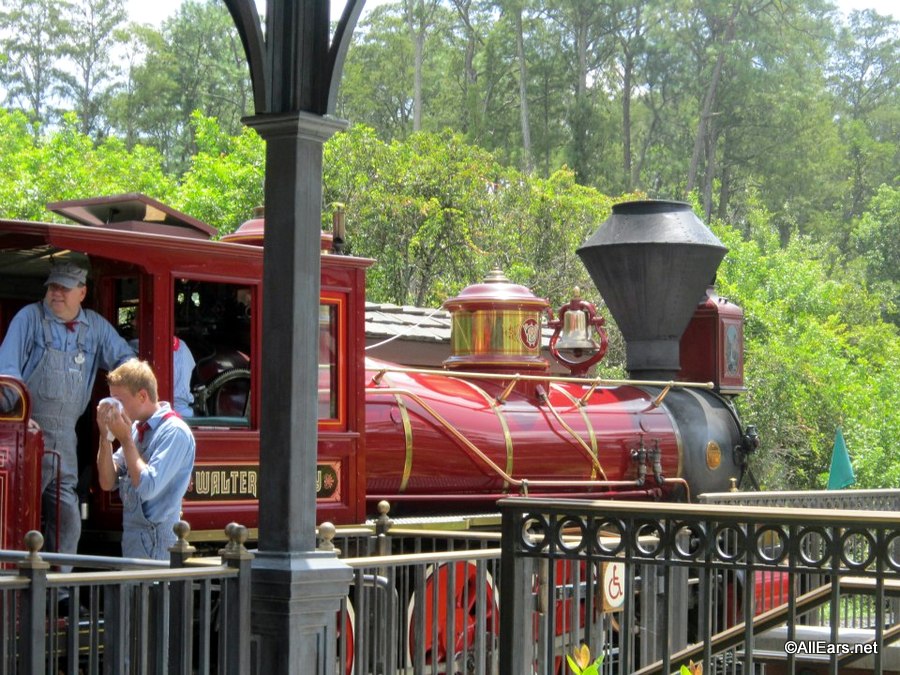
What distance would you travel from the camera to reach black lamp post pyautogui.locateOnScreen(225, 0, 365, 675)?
4.70 m

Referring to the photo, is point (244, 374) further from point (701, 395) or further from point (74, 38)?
point (74, 38)

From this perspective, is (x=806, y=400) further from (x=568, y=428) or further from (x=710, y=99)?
(x=710, y=99)

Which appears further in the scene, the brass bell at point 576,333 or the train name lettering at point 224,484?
the brass bell at point 576,333

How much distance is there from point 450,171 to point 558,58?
2459 cm

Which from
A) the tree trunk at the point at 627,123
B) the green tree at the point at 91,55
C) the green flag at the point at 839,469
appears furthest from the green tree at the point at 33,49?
the green flag at the point at 839,469

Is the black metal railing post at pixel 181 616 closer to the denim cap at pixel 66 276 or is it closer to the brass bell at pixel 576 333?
the denim cap at pixel 66 276

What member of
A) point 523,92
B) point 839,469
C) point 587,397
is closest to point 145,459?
point 587,397

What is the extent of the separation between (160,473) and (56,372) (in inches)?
39.0

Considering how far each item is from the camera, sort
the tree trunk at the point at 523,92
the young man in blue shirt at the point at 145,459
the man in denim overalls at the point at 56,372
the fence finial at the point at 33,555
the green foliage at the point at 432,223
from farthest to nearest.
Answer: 1. the tree trunk at the point at 523,92
2. the green foliage at the point at 432,223
3. the man in denim overalls at the point at 56,372
4. the young man in blue shirt at the point at 145,459
5. the fence finial at the point at 33,555

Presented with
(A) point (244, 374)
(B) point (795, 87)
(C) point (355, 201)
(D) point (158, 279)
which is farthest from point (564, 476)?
(B) point (795, 87)

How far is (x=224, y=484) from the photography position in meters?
6.98

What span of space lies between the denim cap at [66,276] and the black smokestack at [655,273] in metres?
5.93

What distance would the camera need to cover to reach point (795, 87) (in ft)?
159

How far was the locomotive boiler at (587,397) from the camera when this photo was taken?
8.70 m
